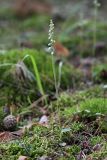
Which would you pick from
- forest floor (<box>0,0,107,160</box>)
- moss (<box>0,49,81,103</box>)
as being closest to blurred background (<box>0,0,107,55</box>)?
forest floor (<box>0,0,107,160</box>)

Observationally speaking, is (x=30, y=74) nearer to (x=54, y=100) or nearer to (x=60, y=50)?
(x=54, y=100)

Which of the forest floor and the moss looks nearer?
the forest floor

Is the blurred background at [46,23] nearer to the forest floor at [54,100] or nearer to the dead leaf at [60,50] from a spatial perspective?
the forest floor at [54,100]

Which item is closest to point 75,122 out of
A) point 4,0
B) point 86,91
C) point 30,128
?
point 30,128

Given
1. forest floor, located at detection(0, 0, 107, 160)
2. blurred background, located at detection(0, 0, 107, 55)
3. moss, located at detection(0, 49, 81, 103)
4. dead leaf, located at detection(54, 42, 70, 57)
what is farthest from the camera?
blurred background, located at detection(0, 0, 107, 55)

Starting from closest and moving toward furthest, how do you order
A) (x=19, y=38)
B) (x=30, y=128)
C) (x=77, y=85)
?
(x=30, y=128), (x=77, y=85), (x=19, y=38)

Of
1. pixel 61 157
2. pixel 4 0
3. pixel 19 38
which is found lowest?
pixel 61 157

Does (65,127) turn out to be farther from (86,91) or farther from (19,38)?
(19,38)

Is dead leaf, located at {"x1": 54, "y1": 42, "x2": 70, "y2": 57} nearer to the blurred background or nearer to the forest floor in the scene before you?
the forest floor
